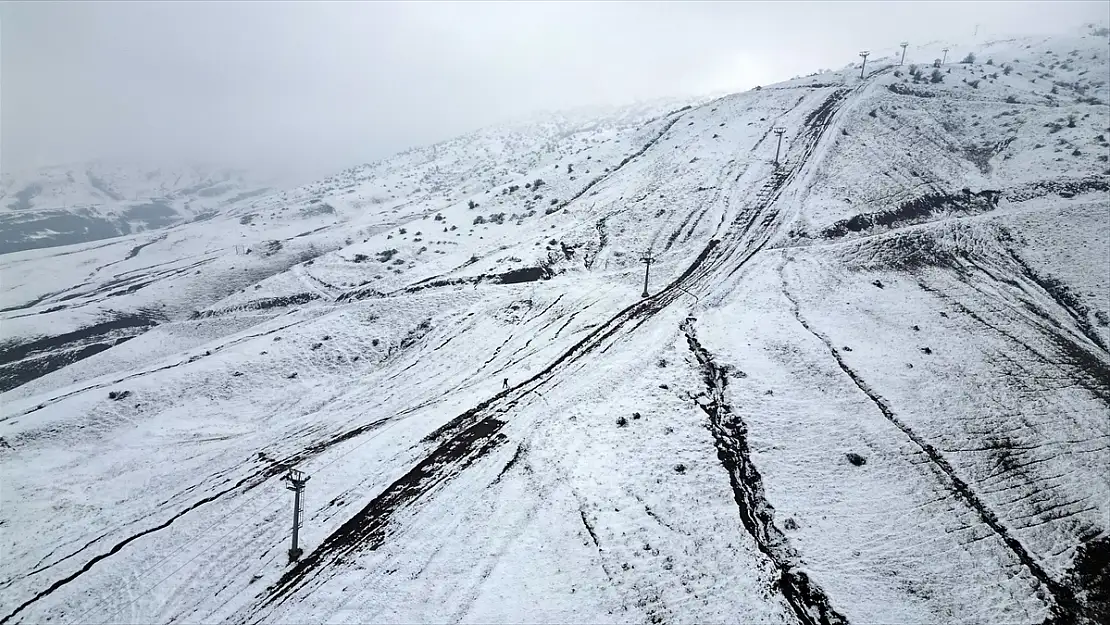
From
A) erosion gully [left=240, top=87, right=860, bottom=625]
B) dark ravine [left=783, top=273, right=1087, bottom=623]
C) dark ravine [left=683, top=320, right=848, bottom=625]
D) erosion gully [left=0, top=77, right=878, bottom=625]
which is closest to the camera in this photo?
dark ravine [left=683, top=320, right=848, bottom=625]

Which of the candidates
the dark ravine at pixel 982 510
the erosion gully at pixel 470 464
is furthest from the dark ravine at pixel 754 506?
the dark ravine at pixel 982 510

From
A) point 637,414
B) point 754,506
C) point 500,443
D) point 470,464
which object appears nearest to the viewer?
point 754,506

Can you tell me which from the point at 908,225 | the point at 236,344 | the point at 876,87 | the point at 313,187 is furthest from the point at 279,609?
the point at 313,187

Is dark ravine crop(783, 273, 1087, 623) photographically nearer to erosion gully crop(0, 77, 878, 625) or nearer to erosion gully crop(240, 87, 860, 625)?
erosion gully crop(0, 77, 878, 625)

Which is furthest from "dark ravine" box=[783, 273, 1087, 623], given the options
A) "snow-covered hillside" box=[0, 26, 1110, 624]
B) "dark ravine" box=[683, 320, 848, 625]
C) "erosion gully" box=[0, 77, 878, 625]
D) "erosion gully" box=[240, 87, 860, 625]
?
"erosion gully" box=[240, 87, 860, 625]

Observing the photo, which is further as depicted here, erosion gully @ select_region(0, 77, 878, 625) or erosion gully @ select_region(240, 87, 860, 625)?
erosion gully @ select_region(0, 77, 878, 625)

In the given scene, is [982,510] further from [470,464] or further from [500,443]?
[470,464]

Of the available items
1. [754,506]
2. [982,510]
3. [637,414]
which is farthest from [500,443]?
[982,510]
